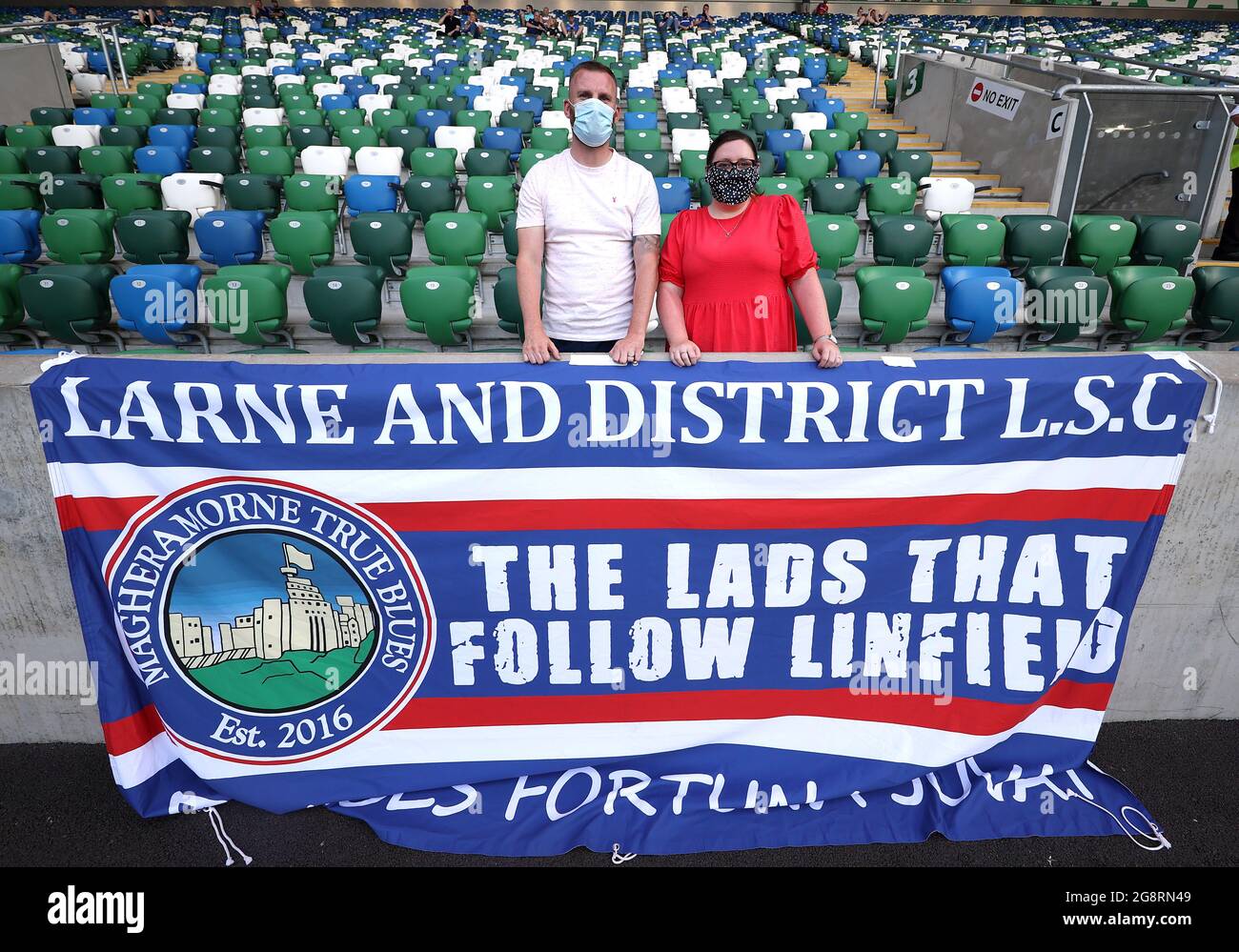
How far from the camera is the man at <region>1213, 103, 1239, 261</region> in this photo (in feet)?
25.9

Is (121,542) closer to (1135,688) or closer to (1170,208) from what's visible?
(1135,688)

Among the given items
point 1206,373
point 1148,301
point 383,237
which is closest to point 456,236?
point 383,237

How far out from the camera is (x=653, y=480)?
7.95ft

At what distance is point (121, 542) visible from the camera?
2.42 metres

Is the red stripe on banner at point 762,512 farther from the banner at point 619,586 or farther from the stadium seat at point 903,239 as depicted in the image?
the stadium seat at point 903,239

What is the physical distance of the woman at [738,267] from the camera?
110 inches

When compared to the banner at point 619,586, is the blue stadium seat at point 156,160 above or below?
above

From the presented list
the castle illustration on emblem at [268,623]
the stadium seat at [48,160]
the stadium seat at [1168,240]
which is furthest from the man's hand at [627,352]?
the stadium seat at [48,160]

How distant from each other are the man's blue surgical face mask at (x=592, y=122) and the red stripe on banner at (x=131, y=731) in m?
Answer: 2.42

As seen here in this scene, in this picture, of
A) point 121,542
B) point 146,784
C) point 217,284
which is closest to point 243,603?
point 121,542

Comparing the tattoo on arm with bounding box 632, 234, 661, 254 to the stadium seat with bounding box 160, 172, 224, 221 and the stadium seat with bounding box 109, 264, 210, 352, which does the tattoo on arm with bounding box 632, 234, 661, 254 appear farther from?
the stadium seat with bounding box 160, 172, 224, 221

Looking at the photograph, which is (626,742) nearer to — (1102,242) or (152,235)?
(152,235)

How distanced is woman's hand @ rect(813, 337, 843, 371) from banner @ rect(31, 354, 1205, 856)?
8 centimetres
